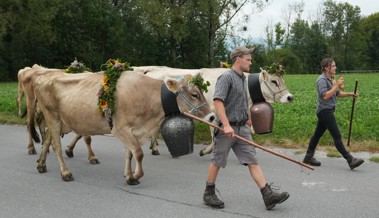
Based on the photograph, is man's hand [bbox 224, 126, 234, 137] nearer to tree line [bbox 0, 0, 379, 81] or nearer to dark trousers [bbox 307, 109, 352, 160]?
dark trousers [bbox 307, 109, 352, 160]

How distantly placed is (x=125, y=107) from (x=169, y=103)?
76 centimetres

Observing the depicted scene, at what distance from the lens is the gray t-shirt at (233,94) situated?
5617 mm

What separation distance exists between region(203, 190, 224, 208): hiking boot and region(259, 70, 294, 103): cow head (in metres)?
4.10

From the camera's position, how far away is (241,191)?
6586 millimetres

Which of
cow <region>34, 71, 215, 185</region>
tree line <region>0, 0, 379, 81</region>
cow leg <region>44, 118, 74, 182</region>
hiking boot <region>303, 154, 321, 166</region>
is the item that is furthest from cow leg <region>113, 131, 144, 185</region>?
tree line <region>0, 0, 379, 81</region>

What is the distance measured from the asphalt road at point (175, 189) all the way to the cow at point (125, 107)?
0.55 m

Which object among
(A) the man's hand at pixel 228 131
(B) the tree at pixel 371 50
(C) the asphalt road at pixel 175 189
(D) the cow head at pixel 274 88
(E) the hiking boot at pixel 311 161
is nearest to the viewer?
(A) the man's hand at pixel 228 131

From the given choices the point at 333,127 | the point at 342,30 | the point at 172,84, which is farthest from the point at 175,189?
the point at 342,30

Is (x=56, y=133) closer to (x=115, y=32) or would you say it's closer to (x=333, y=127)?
(x=333, y=127)

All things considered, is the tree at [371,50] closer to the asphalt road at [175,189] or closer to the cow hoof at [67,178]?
the asphalt road at [175,189]

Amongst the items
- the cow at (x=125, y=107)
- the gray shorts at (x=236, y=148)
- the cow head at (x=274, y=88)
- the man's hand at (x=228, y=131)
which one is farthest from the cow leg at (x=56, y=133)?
the cow head at (x=274, y=88)

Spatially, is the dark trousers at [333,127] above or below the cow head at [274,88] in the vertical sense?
below

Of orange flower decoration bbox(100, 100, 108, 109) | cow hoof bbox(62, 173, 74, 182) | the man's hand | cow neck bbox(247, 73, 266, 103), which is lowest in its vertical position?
cow hoof bbox(62, 173, 74, 182)

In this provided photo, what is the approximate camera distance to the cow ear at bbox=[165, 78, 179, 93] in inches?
267
